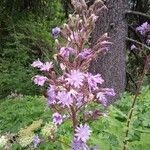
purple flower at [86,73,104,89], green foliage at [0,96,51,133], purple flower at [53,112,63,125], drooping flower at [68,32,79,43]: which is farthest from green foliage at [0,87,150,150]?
drooping flower at [68,32,79,43]

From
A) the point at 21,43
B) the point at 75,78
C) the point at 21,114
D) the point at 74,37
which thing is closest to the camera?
the point at 75,78

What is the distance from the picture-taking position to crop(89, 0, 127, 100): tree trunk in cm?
871

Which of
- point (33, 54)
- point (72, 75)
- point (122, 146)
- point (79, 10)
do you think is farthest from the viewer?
point (33, 54)

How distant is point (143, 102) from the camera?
5.66 meters

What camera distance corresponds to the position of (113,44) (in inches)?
348

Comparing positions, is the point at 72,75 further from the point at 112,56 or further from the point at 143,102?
the point at 112,56

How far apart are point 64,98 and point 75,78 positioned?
5.0 inches

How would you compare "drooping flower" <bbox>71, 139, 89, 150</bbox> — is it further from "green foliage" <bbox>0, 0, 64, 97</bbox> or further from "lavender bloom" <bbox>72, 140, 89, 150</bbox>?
"green foliage" <bbox>0, 0, 64, 97</bbox>

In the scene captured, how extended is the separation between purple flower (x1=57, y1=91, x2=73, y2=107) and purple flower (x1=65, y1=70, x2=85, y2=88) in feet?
0.21

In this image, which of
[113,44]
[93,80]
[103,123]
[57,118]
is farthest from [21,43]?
[93,80]

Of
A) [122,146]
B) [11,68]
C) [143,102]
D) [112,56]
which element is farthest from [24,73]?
[122,146]

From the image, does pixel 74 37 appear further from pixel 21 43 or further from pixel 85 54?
pixel 21 43

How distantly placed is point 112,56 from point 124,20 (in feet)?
2.10

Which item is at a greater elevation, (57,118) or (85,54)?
(85,54)
